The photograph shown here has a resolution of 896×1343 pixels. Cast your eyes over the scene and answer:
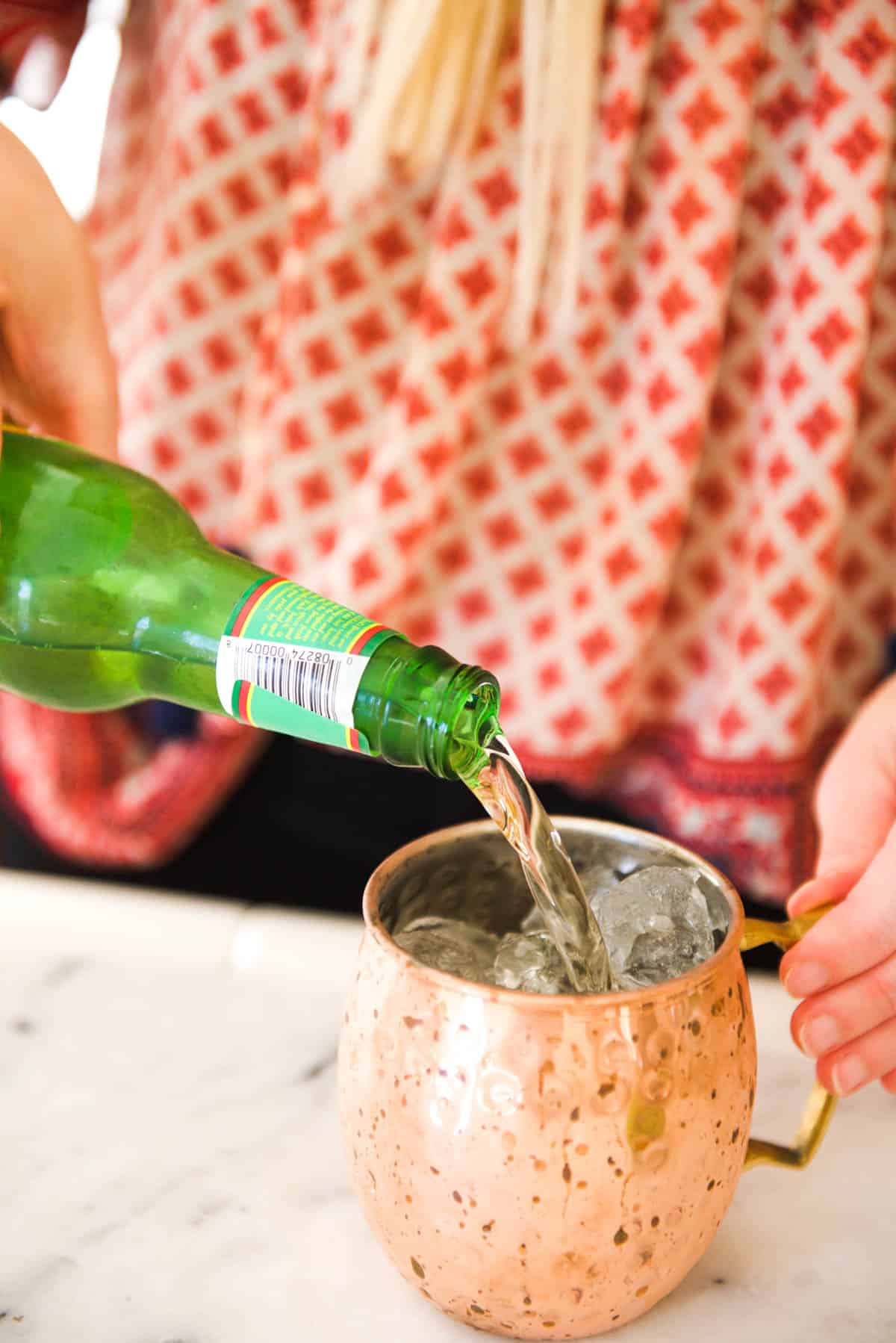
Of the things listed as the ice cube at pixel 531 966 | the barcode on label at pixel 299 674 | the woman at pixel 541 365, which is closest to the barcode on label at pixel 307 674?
the barcode on label at pixel 299 674

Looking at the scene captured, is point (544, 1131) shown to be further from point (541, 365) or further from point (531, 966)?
point (541, 365)

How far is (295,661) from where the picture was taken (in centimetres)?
44

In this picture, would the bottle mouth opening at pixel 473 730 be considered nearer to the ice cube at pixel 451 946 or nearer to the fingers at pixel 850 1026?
the ice cube at pixel 451 946

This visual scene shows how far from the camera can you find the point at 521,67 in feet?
3.16

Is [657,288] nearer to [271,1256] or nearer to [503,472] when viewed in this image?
[503,472]

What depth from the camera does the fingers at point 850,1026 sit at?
48cm

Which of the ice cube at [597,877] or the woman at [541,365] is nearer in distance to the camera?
the ice cube at [597,877]

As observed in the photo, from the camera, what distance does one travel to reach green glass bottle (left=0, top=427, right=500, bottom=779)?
0.45 m

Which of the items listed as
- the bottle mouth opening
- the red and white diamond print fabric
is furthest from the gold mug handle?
the red and white diamond print fabric

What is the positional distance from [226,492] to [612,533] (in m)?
0.36

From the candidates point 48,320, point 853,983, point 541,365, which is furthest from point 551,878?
point 541,365

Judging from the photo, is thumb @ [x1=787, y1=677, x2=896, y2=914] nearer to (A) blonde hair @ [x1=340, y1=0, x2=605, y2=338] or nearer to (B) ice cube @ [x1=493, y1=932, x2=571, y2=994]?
(B) ice cube @ [x1=493, y1=932, x2=571, y2=994]

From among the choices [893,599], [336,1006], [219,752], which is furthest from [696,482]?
[336,1006]

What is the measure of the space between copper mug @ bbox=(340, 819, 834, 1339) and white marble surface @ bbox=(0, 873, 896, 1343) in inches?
2.2
